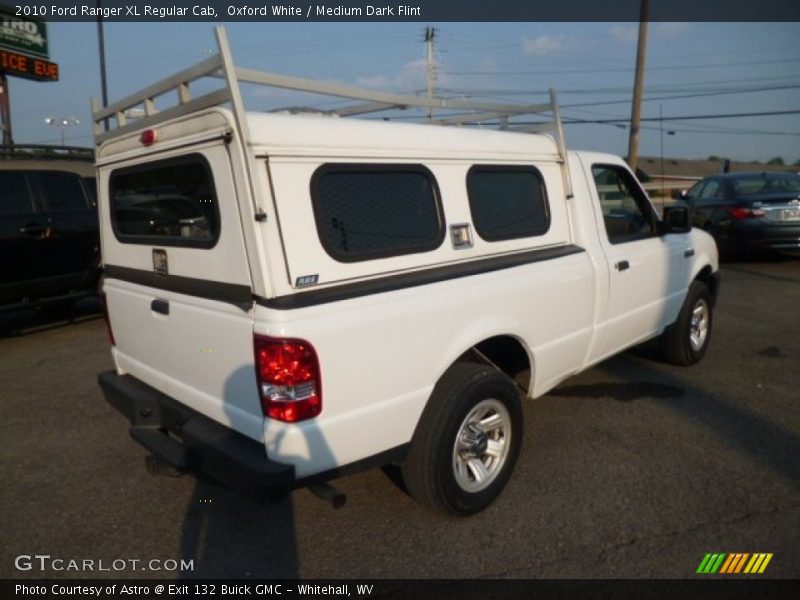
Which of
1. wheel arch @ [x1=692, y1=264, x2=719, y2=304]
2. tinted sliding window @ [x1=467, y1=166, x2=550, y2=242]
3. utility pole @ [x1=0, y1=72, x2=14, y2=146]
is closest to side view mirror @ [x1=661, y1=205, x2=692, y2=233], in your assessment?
wheel arch @ [x1=692, y1=264, x2=719, y2=304]

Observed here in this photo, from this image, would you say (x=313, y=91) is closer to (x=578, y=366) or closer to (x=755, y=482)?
(x=578, y=366)

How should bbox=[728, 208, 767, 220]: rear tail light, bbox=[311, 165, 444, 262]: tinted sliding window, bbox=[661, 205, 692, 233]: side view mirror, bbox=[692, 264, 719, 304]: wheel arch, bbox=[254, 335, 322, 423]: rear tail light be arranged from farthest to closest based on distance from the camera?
bbox=[728, 208, 767, 220]: rear tail light < bbox=[692, 264, 719, 304]: wheel arch < bbox=[661, 205, 692, 233]: side view mirror < bbox=[311, 165, 444, 262]: tinted sliding window < bbox=[254, 335, 322, 423]: rear tail light

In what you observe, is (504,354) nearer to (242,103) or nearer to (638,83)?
(242,103)

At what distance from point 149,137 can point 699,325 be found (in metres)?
4.93

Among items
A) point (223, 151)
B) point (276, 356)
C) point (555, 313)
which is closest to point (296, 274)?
point (276, 356)

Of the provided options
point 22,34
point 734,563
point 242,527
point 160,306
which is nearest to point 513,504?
point 734,563

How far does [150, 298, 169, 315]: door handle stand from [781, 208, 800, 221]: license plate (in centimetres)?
1059

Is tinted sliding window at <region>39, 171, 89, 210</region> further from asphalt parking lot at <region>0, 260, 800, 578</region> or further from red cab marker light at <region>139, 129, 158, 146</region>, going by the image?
red cab marker light at <region>139, 129, 158, 146</region>

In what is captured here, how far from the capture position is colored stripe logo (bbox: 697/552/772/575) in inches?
106

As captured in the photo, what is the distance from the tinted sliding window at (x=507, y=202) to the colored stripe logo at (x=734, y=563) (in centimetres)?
191

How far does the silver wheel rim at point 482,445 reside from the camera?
312 centimetres

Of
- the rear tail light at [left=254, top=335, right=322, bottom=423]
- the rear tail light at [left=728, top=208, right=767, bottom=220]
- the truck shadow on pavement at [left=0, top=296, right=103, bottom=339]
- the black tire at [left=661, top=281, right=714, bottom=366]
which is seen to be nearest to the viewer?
the rear tail light at [left=254, top=335, right=322, bottom=423]

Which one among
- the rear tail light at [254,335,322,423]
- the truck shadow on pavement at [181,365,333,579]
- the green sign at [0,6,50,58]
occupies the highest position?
the green sign at [0,6,50,58]

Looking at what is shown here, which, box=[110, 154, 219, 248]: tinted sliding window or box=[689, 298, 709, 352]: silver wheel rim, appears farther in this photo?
box=[689, 298, 709, 352]: silver wheel rim
